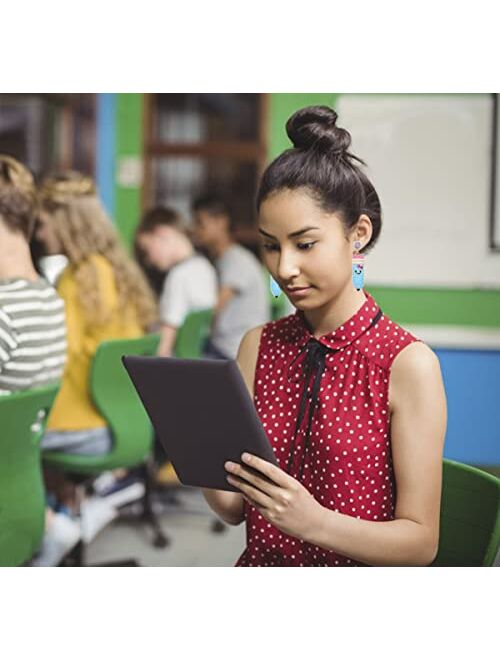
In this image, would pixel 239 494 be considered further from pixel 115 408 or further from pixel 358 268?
pixel 115 408

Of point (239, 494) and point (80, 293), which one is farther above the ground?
point (80, 293)

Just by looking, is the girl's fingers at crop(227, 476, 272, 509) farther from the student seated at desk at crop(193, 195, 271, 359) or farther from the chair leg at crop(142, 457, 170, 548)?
the student seated at desk at crop(193, 195, 271, 359)

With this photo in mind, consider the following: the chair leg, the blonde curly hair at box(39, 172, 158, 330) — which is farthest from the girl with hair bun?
the chair leg

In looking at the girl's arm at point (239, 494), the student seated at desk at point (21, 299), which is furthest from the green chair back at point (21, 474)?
the girl's arm at point (239, 494)

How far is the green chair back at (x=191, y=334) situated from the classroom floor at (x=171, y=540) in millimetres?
568

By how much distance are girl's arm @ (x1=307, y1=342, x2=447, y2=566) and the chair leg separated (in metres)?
2.01

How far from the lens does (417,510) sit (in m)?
1.16

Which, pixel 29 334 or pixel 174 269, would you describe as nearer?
pixel 29 334

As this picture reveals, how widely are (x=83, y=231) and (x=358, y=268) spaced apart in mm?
1561

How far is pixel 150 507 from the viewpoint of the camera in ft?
10.5

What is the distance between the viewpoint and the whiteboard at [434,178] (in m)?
2.11

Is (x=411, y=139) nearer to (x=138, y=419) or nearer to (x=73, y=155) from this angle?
(x=138, y=419)

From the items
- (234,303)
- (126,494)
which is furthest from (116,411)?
(234,303)

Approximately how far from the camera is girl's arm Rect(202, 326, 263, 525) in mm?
1304
